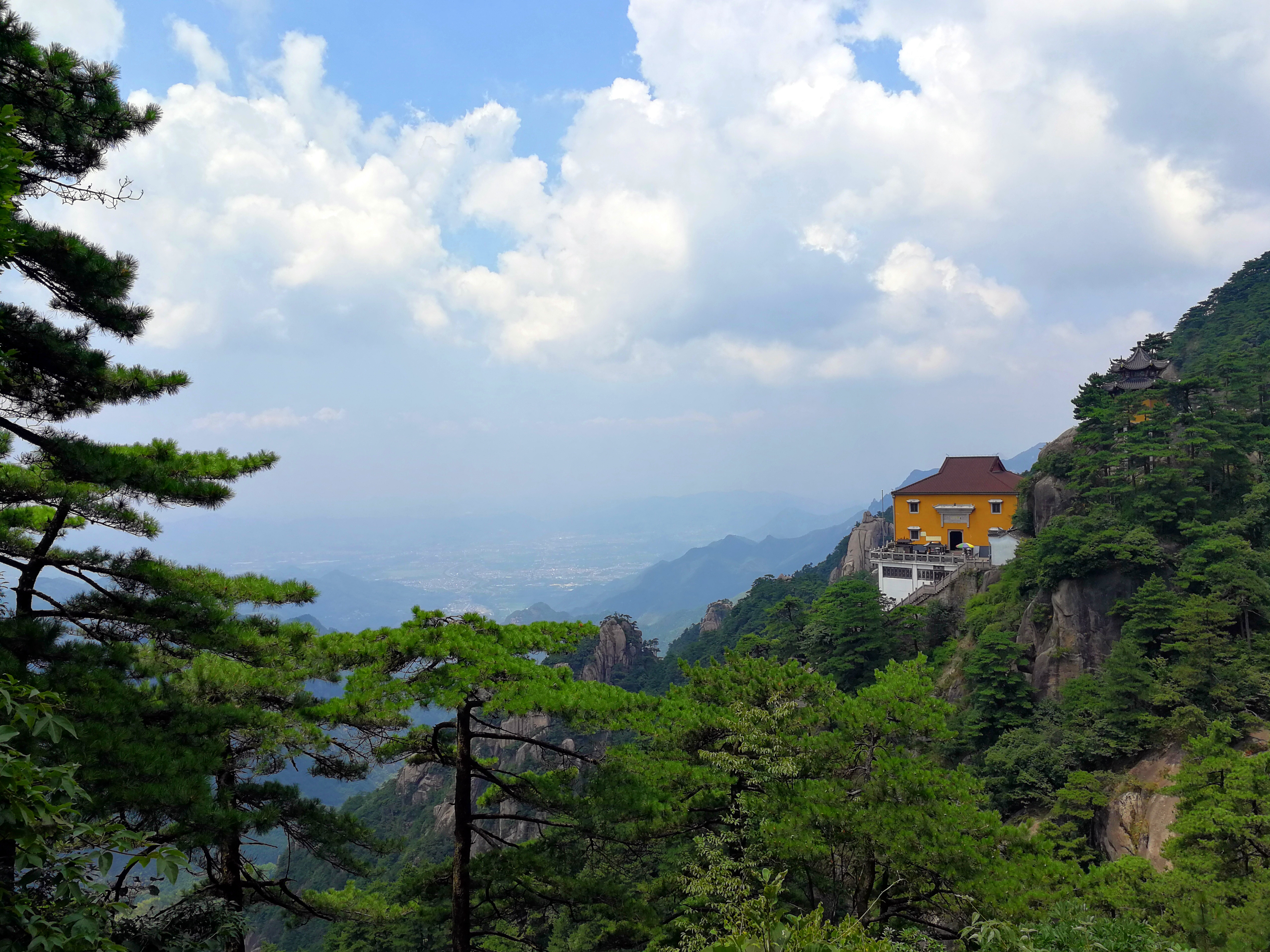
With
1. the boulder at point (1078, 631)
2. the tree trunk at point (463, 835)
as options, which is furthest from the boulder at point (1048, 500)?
the tree trunk at point (463, 835)

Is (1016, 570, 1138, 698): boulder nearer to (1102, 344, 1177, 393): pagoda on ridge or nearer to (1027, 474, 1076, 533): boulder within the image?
(1027, 474, 1076, 533): boulder

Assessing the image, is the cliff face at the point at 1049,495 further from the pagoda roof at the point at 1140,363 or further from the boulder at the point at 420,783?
the boulder at the point at 420,783

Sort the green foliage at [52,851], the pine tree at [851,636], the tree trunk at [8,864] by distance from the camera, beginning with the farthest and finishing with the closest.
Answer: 1. the pine tree at [851,636]
2. the tree trunk at [8,864]
3. the green foliage at [52,851]

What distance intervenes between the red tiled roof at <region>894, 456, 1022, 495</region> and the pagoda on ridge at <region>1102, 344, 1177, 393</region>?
179 inches

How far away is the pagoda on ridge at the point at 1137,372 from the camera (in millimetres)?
24156

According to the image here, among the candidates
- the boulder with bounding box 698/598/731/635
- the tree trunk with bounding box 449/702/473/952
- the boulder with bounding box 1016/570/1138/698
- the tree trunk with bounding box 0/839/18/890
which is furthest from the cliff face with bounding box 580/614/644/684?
the tree trunk with bounding box 0/839/18/890

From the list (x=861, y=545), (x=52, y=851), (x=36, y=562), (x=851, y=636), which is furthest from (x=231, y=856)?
(x=861, y=545)

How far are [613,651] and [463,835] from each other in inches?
1648

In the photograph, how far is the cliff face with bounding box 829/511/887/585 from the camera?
43969 mm

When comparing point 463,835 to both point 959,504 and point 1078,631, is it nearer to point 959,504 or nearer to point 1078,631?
point 1078,631

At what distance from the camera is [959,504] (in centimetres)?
2769

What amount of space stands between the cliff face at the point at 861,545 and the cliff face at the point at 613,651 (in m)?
14.8

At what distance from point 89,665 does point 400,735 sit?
2.56 metres

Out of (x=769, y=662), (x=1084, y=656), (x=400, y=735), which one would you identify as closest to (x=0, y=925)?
(x=400, y=735)
